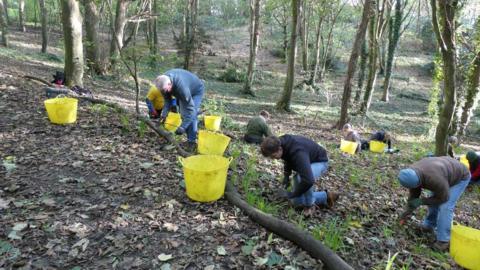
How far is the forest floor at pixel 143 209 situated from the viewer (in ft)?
11.0

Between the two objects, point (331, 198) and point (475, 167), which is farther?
point (475, 167)

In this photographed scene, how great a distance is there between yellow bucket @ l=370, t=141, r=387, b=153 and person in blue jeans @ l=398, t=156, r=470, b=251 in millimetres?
5825

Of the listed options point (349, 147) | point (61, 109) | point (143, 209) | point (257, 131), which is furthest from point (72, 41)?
point (349, 147)

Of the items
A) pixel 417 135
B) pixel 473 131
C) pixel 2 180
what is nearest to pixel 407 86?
pixel 473 131

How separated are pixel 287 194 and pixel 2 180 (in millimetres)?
3527

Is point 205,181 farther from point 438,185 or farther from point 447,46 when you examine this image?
point 447,46

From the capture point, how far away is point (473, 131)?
17.8 m

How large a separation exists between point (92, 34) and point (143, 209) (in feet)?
41.6

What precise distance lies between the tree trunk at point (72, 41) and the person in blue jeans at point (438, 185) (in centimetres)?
801

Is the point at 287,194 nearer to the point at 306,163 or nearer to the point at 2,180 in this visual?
the point at 306,163

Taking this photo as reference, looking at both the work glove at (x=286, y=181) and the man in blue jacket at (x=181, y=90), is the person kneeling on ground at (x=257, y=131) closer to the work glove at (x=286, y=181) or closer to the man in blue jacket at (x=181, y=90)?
the man in blue jacket at (x=181, y=90)

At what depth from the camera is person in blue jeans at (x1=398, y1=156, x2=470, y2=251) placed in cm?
432

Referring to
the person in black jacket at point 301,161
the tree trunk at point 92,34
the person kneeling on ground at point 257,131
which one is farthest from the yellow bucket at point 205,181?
the tree trunk at point 92,34

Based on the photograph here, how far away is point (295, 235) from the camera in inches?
139
